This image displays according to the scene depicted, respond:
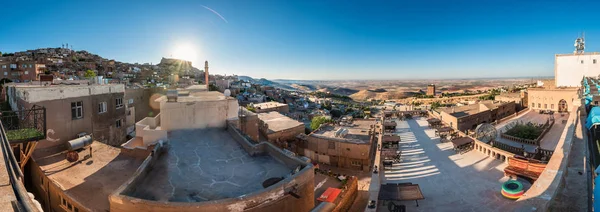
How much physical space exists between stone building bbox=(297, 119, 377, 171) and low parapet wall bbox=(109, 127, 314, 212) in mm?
11264

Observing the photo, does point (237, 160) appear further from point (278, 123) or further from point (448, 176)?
point (278, 123)

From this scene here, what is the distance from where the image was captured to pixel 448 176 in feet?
40.2

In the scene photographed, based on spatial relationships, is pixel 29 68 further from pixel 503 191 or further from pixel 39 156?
pixel 503 191

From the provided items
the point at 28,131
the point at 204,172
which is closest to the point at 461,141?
the point at 204,172

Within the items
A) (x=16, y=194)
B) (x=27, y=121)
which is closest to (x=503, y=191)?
(x=16, y=194)

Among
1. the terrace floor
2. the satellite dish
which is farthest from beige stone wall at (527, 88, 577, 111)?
the satellite dish

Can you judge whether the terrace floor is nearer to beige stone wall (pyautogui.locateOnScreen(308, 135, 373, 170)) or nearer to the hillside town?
the hillside town

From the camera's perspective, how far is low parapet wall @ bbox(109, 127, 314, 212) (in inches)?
167

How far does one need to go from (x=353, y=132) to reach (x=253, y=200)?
1608cm

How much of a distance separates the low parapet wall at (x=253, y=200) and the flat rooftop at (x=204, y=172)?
193 mm

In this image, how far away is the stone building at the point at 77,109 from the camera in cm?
1124

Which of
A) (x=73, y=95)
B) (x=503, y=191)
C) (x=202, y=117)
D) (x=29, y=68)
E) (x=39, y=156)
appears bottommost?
(x=503, y=191)

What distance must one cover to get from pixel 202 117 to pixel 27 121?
7.42m

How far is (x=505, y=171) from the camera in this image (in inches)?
436
